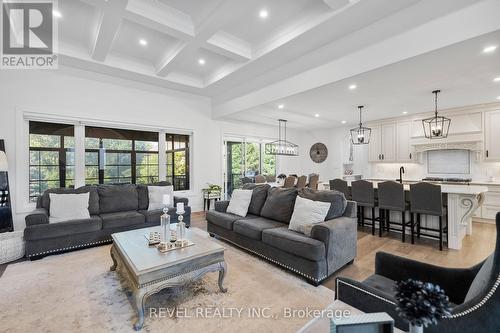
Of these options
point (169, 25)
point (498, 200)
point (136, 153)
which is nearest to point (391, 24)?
point (169, 25)

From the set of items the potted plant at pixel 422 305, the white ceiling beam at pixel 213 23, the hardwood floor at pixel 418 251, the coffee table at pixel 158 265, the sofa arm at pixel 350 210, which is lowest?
the hardwood floor at pixel 418 251

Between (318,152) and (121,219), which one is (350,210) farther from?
(318,152)

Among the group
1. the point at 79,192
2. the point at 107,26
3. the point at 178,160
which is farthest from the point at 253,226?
the point at 178,160

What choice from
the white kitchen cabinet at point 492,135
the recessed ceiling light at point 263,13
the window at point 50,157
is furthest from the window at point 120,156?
the white kitchen cabinet at point 492,135

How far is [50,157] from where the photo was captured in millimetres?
4660

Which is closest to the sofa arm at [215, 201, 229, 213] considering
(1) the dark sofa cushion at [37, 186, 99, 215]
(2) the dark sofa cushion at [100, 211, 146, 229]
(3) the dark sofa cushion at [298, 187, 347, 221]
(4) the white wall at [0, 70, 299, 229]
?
(2) the dark sofa cushion at [100, 211, 146, 229]

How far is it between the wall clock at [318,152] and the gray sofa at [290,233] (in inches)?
227

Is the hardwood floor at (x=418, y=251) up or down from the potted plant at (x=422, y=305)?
down

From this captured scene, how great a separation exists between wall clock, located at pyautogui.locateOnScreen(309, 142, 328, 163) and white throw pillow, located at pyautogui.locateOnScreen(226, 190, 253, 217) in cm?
594

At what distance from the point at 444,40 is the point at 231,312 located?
12.3 ft

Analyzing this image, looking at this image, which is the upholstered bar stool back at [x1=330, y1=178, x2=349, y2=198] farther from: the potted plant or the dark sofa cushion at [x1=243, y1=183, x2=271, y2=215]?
the potted plant

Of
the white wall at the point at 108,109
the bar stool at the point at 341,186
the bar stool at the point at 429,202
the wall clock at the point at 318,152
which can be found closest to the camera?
the bar stool at the point at 429,202

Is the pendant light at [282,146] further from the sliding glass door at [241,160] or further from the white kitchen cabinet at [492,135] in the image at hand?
the white kitchen cabinet at [492,135]

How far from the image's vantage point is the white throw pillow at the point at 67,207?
3.68 metres
